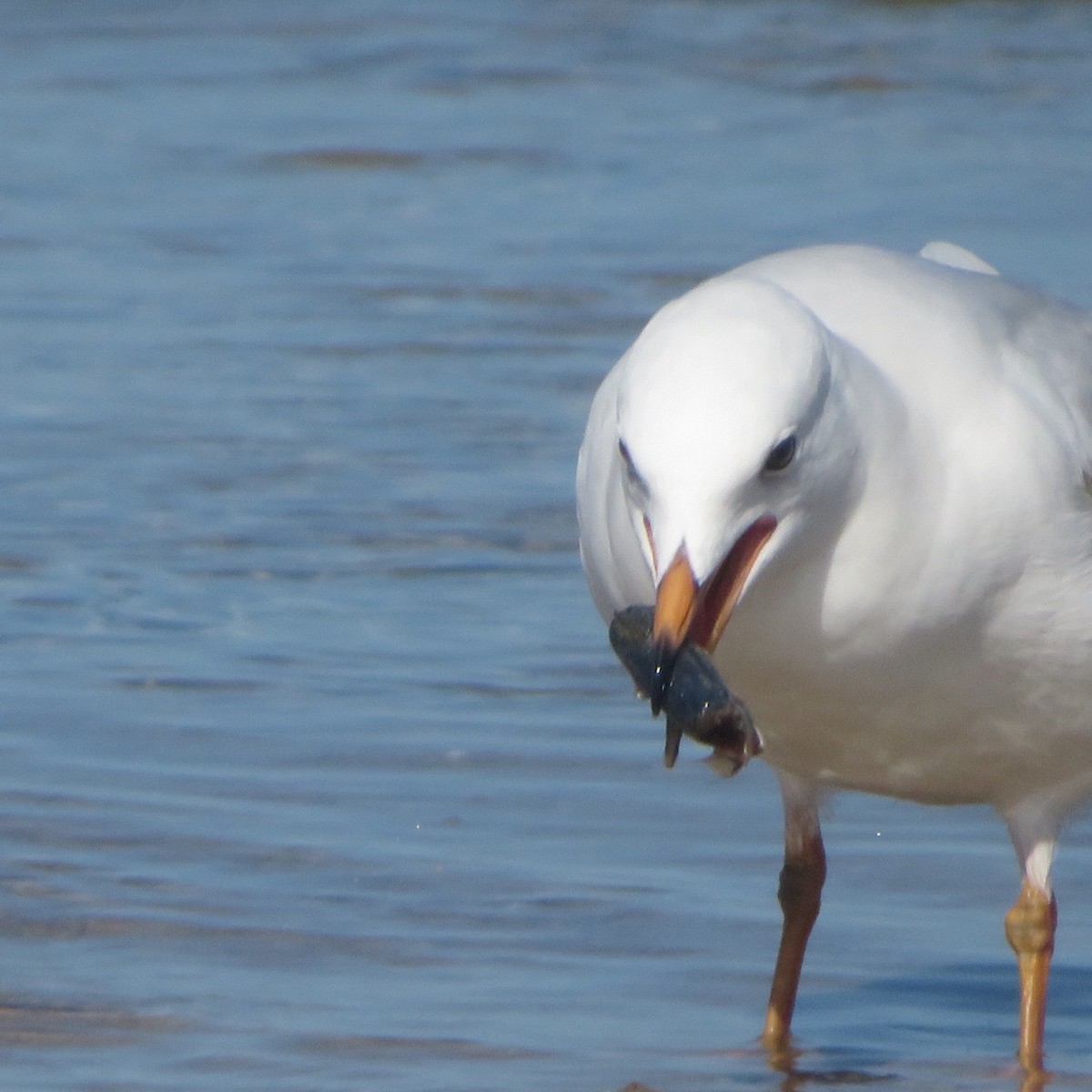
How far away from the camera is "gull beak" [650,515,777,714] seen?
3.34m

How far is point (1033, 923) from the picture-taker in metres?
4.58

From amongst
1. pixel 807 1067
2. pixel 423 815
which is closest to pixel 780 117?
pixel 423 815

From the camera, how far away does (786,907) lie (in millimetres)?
4703

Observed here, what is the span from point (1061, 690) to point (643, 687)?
2.85 ft

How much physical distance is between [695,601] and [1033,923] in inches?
59.0

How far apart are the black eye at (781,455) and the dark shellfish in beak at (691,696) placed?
25cm

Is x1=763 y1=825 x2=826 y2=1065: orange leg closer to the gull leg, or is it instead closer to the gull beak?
the gull leg

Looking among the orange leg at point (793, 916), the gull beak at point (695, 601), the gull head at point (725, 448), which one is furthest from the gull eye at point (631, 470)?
the orange leg at point (793, 916)

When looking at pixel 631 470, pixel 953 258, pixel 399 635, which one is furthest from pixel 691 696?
pixel 399 635

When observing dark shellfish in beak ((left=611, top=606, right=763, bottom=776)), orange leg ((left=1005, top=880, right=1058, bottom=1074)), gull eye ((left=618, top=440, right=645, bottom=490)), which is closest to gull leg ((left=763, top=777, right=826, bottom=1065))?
orange leg ((left=1005, top=880, right=1058, bottom=1074))

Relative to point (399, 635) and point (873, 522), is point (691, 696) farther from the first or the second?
point (399, 635)

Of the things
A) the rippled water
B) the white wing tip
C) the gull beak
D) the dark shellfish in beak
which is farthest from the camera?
the white wing tip

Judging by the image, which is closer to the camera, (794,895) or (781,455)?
(781,455)

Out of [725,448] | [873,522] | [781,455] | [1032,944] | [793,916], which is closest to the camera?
[725,448]
